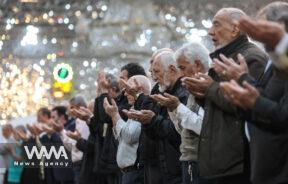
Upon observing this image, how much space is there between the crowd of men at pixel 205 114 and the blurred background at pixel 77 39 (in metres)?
19.7

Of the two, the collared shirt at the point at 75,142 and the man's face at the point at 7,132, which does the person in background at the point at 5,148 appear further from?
the collared shirt at the point at 75,142

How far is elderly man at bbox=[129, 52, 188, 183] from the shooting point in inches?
318

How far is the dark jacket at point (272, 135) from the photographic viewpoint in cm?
512

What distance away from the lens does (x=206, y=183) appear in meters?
6.97

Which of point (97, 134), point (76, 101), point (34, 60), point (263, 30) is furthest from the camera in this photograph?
point (34, 60)

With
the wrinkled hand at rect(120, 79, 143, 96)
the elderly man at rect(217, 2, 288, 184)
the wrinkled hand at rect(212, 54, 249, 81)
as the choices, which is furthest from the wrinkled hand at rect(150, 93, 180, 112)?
the wrinkled hand at rect(120, 79, 143, 96)

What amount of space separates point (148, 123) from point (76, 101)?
5.89 meters

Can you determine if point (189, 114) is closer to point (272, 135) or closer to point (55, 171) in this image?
point (272, 135)

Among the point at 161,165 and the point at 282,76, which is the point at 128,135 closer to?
the point at 161,165

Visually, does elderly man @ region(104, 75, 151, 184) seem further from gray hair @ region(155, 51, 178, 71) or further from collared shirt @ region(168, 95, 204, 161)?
collared shirt @ region(168, 95, 204, 161)

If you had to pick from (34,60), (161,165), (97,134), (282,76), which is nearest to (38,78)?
(34,60)

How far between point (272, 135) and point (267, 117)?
192 mm

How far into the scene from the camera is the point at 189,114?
7.18 m

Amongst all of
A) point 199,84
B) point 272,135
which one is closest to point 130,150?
point 199,84
